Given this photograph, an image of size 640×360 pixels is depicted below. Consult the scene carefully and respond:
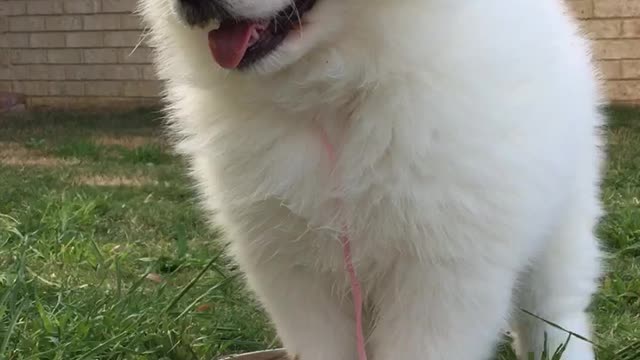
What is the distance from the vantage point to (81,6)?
899 centimetres

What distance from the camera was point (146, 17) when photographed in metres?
2.09

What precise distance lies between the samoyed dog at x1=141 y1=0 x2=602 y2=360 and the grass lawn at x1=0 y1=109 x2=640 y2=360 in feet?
1.72

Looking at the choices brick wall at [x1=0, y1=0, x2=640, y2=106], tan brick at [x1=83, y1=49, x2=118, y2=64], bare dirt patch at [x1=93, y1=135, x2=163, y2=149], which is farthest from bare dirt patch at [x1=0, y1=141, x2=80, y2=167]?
tan brick at [x1=83, y1=49, x2=118, y2=64]

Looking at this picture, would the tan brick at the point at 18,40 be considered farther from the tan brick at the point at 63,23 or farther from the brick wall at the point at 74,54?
the tan brick at the point at 63,23

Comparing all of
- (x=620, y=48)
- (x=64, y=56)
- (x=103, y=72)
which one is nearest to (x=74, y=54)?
(x=64, y=56)

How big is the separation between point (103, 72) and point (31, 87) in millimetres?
919

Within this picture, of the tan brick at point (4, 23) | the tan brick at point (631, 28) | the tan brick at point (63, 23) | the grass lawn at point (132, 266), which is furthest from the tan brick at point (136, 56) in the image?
the tan brick at point (631, 28)

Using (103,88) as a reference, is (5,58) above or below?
above

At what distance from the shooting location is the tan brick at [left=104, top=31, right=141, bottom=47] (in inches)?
345

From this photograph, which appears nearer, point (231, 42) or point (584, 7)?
point (231, 42)

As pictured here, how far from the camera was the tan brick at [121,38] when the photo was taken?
28.8 feet

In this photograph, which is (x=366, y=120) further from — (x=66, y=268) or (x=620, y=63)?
(x=620, y=63)

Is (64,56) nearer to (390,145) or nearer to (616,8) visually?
(616,8)

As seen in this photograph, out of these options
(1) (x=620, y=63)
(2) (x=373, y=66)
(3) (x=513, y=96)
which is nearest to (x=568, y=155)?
(3) (x=513, y=96)
